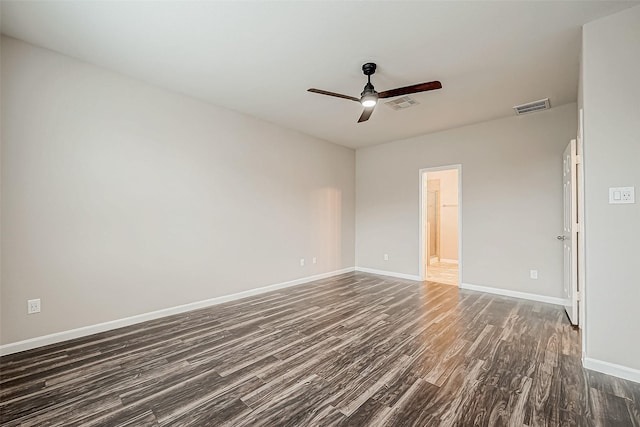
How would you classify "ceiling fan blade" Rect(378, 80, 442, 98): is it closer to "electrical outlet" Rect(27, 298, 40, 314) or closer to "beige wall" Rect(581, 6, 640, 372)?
"beige wall" Rect(581, 6, 640, 372)

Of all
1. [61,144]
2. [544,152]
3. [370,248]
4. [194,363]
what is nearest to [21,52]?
[61,144]

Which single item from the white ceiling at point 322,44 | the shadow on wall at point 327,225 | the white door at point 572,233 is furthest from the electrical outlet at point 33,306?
the white door at point 572,233

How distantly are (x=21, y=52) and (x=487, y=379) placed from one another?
16.1 feet

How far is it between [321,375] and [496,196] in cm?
404

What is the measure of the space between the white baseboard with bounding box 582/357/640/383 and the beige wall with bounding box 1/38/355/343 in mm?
3874

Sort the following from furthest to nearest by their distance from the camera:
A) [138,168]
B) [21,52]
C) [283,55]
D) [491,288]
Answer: [491,288] → [138,168] → [283,55] → [21,52]

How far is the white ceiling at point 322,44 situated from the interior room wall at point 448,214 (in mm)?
4046

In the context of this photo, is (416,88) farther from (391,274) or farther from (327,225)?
(391,274)

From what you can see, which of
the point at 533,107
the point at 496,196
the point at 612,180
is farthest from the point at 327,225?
the point at 612,180

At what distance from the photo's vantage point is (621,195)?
213 cm

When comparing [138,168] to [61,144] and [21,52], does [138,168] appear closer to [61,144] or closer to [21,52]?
[61,144]

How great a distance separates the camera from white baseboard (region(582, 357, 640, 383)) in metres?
2.09

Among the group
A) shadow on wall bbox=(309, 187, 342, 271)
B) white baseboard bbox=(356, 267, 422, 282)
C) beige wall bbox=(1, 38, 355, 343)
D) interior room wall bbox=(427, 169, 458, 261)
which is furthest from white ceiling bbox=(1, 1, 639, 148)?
interior room wall bbox=(427, 169, 458, 261)

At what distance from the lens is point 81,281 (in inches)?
113
